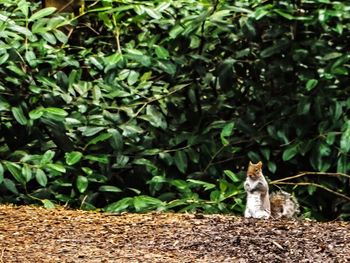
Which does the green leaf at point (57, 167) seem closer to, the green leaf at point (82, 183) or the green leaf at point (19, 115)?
the green leaf at point (82, 183)

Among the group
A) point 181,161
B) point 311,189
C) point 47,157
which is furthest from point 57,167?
point 311,189

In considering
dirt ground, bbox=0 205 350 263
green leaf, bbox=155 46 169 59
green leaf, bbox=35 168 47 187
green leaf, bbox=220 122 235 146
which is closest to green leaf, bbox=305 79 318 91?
green leaf, bbox=220 122 235 146

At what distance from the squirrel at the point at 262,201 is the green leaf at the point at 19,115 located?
1804 millimetres

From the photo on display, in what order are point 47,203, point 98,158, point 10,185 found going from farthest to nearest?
point 98,158 → point 10,185 → point 47,203

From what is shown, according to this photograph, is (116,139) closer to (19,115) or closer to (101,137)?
(101,137)

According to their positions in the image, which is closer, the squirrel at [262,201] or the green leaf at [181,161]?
the squirrel at [262,201]

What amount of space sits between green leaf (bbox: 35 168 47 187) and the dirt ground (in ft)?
3.14

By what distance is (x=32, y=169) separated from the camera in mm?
5570

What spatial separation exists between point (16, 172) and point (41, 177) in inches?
6.6

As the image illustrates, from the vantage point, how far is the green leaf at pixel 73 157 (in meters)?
5.61

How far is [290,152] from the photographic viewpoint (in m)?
5.94

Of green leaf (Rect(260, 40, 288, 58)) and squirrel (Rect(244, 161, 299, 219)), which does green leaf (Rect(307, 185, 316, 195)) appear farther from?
squirrel (Rect(244, 161, 299, 219))

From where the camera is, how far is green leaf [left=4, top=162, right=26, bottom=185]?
18.1 ft

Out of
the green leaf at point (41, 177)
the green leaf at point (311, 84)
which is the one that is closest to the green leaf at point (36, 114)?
the green leaf at point (41, 177)
